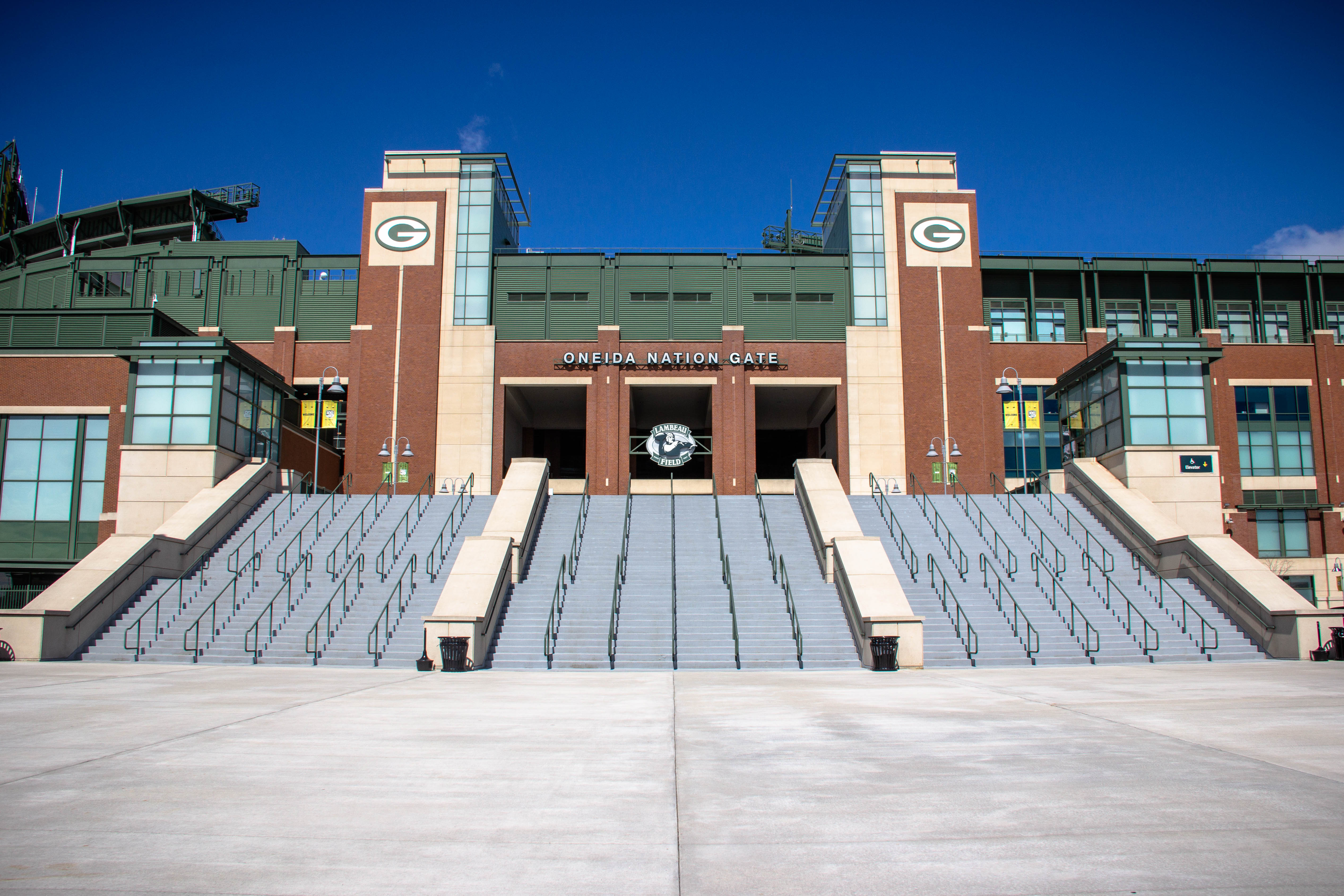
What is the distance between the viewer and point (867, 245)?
41969 millimetres

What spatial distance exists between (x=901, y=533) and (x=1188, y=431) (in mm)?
10762

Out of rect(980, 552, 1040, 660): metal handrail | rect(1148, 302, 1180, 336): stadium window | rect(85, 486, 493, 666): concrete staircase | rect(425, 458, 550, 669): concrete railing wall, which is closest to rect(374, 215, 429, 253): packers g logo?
rect(85, 486, 493, 666): concrete staircase

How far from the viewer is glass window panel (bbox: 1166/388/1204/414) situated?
28.2 metres

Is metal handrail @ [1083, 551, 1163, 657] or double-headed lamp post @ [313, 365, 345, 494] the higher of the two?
double-headed lamp post @ [313, 365, 345, 494]

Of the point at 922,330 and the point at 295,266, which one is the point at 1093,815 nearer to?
the point at 922,330

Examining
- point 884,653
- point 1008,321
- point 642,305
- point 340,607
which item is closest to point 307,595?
point 340,607

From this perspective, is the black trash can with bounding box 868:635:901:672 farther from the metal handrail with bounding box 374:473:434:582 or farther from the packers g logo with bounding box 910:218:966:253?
the packers g logo with bounding box 910:218:966:253

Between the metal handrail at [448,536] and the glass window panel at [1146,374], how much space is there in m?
20.8

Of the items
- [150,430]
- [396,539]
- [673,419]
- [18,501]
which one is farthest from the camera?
[673,419]

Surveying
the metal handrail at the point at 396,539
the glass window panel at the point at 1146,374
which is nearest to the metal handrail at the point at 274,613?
the metal handrail at the point at 396,539

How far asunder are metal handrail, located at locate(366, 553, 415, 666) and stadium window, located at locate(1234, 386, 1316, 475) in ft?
123

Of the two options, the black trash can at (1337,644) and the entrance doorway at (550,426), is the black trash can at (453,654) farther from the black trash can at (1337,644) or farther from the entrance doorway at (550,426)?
the entrance doorway at (550,426)

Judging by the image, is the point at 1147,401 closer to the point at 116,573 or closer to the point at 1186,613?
the point at 1186,613

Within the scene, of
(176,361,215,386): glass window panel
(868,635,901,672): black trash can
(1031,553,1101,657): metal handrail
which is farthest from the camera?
(176,361,215,386): glass window panel
